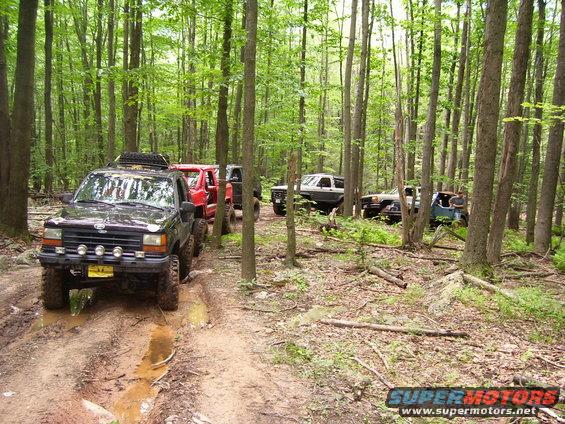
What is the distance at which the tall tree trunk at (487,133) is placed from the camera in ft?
25.1

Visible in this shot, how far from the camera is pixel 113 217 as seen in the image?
620cm

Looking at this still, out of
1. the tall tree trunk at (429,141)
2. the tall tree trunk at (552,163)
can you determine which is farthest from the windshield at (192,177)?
the tall tree trunk at (552,163)

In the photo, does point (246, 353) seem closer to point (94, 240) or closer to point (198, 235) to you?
point (94, 240)

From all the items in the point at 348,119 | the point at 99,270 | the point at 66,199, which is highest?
the point at 348,119

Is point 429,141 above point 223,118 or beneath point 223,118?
beneath

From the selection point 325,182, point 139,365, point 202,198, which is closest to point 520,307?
point 139,365

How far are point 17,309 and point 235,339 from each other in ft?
11.3

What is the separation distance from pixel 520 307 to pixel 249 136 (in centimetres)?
516

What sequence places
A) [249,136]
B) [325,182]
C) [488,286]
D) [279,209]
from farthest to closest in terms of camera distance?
[325,182] → [279,209] → [249,136] → [488,286]

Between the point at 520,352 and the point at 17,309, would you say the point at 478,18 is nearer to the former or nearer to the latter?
the point at 520,352

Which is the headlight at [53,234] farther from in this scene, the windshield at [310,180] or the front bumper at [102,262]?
the windshield at [310,180]

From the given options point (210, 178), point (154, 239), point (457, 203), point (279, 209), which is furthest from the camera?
point (279, 209)

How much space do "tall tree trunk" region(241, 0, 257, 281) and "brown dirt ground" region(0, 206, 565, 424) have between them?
61 centimetres

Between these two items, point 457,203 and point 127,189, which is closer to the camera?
point 127,189
